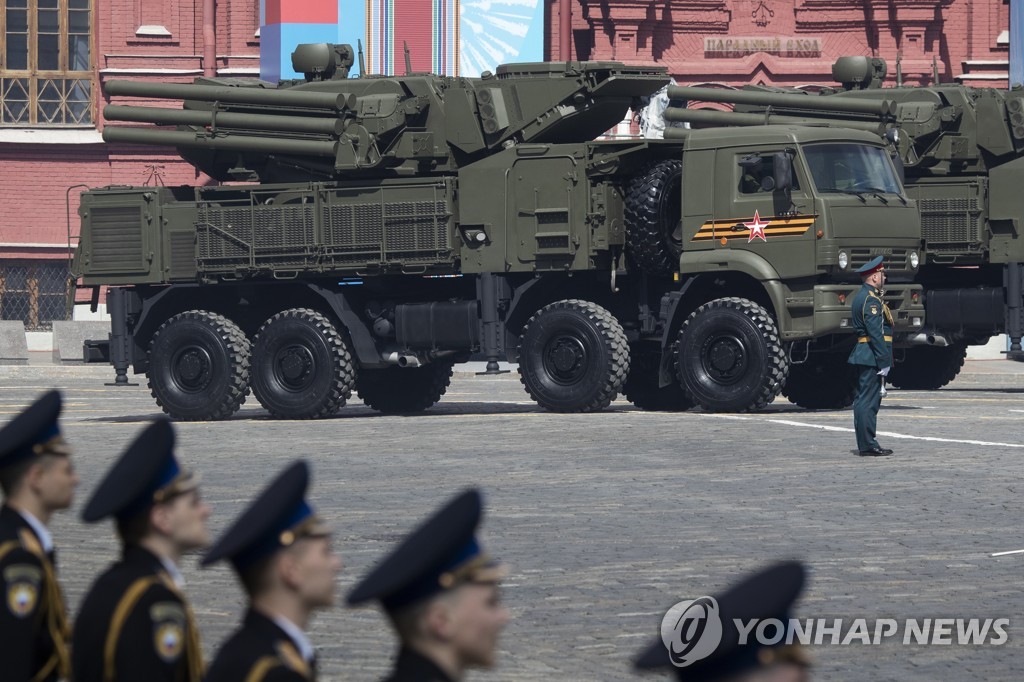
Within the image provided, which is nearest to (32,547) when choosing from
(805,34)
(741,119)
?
(741,119)

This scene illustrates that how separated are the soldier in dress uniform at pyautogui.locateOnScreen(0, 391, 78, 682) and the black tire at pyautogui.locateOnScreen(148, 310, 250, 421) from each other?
57.8 feet

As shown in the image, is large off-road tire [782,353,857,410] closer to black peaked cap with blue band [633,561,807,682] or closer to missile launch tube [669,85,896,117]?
missile launch tube [669,85,896,117]

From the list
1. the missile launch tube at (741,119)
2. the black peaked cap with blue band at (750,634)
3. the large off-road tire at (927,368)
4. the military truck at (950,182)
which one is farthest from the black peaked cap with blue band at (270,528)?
the large off-road tire at (927,368)

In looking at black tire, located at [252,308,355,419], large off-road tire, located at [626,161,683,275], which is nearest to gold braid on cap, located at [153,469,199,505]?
large off-road tire, located at [626,161,683,275]

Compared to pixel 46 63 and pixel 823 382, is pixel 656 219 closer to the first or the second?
pixel 823 382

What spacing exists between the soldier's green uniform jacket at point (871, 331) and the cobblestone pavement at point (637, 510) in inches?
33.3

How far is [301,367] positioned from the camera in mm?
22438

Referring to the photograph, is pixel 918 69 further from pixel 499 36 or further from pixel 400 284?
pixel 400 284

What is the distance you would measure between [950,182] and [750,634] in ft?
74.7

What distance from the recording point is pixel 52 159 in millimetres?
41812

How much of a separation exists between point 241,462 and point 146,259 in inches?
273

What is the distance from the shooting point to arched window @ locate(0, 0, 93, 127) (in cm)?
4222

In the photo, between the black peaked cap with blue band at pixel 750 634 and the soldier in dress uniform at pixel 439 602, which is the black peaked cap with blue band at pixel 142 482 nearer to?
the soldier in dress uniform at pixel 439 602

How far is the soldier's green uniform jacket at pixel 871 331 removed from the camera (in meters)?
17.4
